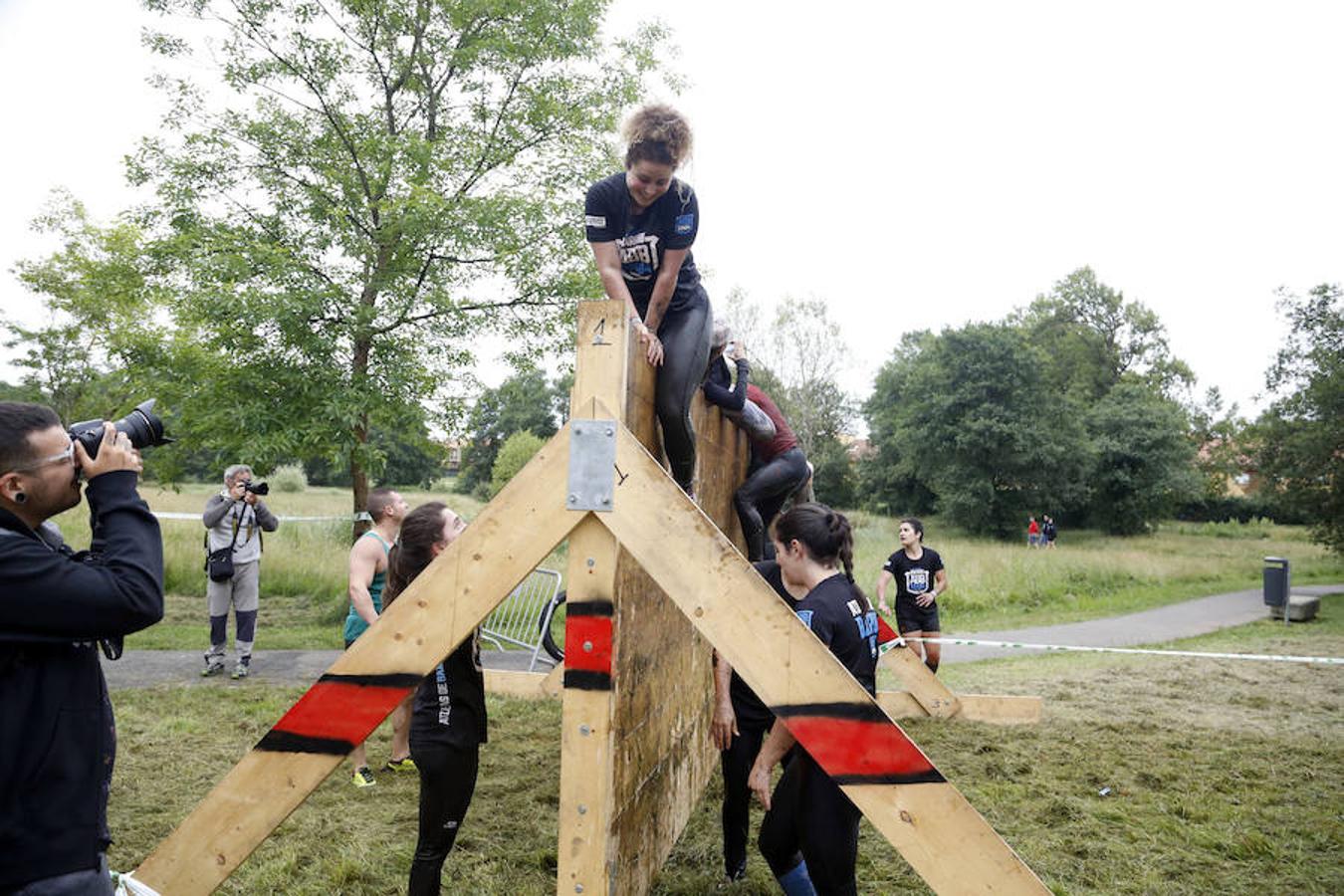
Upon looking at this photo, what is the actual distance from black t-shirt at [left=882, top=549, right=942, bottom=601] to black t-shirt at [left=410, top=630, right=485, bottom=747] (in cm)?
545

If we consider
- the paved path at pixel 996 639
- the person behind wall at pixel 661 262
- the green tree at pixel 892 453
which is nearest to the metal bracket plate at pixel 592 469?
the person behind wall at pixel 661 262

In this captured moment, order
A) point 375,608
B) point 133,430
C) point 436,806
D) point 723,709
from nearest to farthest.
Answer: point 133,430 → point 436,806 → point 723,709 → point 375,608

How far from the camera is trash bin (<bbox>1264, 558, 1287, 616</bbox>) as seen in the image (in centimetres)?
1639

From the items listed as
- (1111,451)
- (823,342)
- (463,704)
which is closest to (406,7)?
(463,704)

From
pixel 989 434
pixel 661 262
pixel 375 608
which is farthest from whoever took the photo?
pixel 989 434

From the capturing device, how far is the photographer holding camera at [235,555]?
820 centimetres

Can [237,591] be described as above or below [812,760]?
below

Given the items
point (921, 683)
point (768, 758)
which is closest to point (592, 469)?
point (768, 758)

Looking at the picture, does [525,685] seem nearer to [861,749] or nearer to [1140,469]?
[861,749]

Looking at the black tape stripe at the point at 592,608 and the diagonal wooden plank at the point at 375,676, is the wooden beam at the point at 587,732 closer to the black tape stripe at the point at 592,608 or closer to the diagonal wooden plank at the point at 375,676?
the black tape stripe at the point at 592,608

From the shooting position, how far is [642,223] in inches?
129

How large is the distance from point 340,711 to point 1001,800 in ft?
15.2

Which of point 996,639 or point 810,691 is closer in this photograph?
point 810,691

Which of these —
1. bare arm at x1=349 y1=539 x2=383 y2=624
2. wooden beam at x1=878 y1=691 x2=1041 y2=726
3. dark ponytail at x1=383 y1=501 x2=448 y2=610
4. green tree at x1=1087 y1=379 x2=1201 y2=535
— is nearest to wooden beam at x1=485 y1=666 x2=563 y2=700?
bare arm at x1=349 y1=539 x2=383 y2=624
